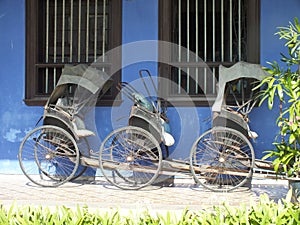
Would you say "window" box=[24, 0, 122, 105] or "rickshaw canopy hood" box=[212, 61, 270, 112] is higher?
"window" box=[24, 0, 122, 105]

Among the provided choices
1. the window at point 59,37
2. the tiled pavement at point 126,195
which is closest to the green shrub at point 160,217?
the tiled pavement at point 126,195

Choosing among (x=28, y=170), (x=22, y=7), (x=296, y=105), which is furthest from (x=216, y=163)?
(x=22, y=7)

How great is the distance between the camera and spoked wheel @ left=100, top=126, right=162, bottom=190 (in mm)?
7039

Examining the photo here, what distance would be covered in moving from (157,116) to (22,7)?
3.01 metres

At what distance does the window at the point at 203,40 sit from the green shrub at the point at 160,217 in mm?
4682

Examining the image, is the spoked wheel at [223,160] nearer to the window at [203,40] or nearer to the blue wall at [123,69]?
the blue wall at [123,69]

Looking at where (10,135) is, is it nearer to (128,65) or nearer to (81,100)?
(81,100)

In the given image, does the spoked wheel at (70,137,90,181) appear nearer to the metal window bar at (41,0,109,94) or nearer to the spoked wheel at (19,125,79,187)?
the spoked wheel at (19,125,79,187)

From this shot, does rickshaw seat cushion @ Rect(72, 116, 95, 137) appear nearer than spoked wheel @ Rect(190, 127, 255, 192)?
No

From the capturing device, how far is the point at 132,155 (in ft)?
23.5

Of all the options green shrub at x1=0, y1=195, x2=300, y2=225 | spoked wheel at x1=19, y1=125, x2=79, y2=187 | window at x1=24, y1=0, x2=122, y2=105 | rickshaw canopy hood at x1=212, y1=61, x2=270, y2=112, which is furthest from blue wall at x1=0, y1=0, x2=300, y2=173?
green shrub at x1=0, y1=195, x2=300, y2=225

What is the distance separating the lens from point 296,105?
557cm

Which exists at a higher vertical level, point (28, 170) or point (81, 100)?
point (81, 100)

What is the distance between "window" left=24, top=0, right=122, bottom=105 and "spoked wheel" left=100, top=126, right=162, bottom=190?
4.76 feet
